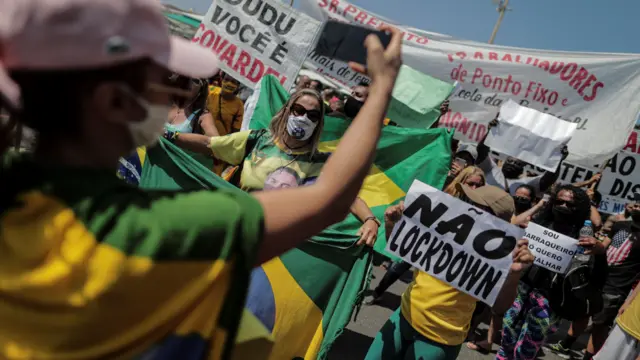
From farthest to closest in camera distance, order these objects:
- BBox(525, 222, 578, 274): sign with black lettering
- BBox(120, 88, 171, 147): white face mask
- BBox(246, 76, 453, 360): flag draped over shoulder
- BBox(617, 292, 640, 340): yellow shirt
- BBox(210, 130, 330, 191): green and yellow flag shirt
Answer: BBox(525, 222, 578, 274): sign with black lettering → BBox(617, 292, 640, 340): yellow shirt → BBox(210, 130, 330, 191): green and yellow flag shirt → BBox(246, 76, 453, 360): flag draped over shoulder → BBox(120, 88, 171, 147): white face mask

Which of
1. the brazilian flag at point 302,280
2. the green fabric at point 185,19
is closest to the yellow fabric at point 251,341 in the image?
A: the brazilian flag at point 302,280

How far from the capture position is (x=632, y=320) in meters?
3.82

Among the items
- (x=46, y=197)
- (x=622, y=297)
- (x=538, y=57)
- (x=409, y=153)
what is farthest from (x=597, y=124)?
(x=46, y=197)

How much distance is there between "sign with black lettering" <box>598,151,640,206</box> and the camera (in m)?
7.16

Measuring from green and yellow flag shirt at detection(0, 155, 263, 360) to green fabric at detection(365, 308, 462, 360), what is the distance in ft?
7.19

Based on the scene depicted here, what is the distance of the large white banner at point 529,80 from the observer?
6191 millimetres

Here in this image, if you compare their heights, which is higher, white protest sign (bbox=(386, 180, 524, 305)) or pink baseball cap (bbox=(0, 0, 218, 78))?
pink baseball cap (bbox=(0, 0, 218, 78))

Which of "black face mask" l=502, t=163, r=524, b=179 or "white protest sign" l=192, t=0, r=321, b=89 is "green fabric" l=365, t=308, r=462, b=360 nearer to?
"white protest sign" l=192, t=0, r=321, b=89

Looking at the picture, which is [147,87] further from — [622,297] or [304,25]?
[622,297]

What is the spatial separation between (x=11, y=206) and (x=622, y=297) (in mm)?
6206

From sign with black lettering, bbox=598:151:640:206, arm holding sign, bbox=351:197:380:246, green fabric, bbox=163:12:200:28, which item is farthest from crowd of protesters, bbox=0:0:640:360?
green fabric, bbox=163:12:200:28

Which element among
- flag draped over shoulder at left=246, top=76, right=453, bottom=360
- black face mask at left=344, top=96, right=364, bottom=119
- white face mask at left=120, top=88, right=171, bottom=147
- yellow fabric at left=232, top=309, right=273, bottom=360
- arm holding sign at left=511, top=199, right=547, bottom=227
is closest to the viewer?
white face mask at left=120, top=88, right=171, bottom=147

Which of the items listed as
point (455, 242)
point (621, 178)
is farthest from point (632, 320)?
point (621, 178)

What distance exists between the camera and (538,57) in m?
Result: 6.63
